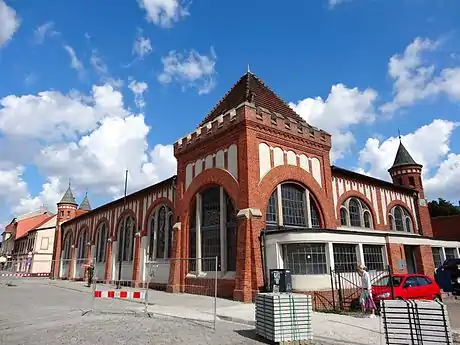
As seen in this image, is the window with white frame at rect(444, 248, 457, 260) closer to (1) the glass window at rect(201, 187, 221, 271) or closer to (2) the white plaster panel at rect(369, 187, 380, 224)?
(2) the white plaster panel at rect(369, 187, 380, 224)

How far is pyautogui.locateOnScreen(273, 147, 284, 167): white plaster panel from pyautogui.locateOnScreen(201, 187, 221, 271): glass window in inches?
133

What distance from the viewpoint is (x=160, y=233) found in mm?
25344

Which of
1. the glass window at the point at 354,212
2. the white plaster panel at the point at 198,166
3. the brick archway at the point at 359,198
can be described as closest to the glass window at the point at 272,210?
Answer: the white plaster panel at the point at 198,166

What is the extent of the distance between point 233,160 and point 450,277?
1260cm

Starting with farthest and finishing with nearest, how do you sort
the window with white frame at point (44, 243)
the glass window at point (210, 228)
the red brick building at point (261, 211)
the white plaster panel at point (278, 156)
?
the window with white frame at point (44, 243) < the glass window at point (210, 228) < the white plaster panel at point (278, 156) < the red brick building at point (261, 211)

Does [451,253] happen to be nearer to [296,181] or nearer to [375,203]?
[375,203]

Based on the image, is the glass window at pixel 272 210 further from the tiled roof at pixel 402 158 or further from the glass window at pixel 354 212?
the tiled roof at pixel 402 158

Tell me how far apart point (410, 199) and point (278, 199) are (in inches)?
646

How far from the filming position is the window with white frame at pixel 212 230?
57.9ft

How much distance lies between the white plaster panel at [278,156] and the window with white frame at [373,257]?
224 inches

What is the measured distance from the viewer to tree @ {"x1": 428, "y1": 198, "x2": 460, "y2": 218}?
1954 inches

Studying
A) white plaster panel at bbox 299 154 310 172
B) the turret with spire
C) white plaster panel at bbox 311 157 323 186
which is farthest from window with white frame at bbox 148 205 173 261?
the turret with spire

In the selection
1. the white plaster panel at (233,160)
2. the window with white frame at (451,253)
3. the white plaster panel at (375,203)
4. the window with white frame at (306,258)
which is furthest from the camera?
the white plaster panel at (375,203)

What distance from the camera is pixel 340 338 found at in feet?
27.7
